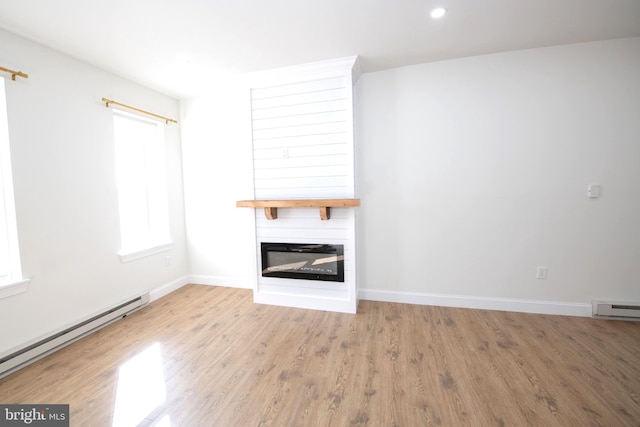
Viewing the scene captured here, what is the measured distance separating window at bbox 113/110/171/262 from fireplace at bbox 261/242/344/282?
1.47 metres

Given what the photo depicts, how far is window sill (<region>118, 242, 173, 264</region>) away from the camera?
2868 millimetres

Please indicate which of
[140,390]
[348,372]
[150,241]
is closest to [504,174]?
[348,372]

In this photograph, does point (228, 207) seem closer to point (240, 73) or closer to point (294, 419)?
point (240, 73)

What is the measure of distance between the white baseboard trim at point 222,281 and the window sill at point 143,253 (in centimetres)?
61

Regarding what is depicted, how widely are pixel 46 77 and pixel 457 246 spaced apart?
4131mm

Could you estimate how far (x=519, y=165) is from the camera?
266cm

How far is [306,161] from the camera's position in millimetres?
2891

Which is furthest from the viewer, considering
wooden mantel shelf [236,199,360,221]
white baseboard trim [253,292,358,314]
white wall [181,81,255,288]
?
white wall [181,81,255,288]

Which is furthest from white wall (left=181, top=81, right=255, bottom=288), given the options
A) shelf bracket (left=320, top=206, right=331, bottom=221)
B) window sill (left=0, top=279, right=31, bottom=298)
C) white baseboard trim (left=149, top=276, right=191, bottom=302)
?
window sill (left=0, top=279, right=31, bottom=298)

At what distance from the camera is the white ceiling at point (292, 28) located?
1.85m

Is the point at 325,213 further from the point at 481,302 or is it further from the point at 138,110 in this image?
the point at 138,110

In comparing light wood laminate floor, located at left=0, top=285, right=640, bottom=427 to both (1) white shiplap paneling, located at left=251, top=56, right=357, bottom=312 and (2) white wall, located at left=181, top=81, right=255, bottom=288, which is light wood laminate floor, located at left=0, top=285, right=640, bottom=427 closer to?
(1) white shiplap paneling, located at left=251, top=56, right=357, bottom=312

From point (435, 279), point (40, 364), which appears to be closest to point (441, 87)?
point (435, 279)

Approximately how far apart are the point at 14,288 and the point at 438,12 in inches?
149
